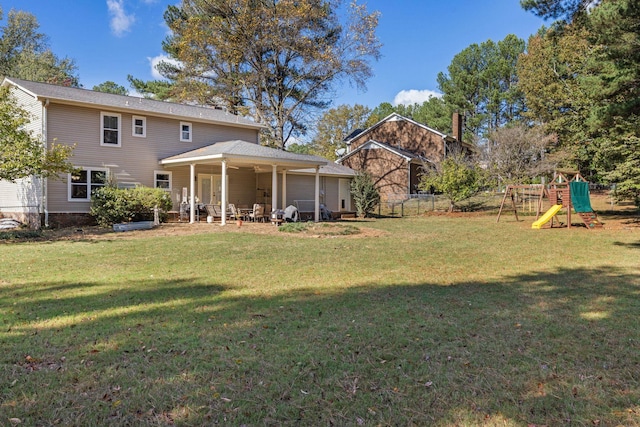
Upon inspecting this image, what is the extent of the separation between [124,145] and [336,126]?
34.6m

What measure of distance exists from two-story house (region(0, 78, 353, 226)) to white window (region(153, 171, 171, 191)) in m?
0.05

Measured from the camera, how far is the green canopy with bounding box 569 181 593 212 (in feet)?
52.8

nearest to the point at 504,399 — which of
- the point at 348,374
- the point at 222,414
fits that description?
the point at 348,374

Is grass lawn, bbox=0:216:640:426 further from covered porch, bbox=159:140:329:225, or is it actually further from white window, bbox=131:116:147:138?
white window, bbox=131:116:147:138

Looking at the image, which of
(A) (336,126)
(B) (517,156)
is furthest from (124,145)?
(A) (336,126)

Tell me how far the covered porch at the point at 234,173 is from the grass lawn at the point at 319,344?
28.7 feet

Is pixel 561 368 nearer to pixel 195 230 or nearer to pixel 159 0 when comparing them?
pixel 195 230

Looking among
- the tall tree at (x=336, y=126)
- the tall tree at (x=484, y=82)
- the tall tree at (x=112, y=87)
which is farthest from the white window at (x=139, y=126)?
the tall tree at (x=484, y=82)

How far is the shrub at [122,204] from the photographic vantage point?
1592cm

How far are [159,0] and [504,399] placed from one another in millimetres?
35584

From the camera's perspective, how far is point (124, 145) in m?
18.5

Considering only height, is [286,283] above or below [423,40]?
below

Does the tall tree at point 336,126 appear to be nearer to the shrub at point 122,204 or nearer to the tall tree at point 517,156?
the tall tree at point 517,156

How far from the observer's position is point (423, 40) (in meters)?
30.3
